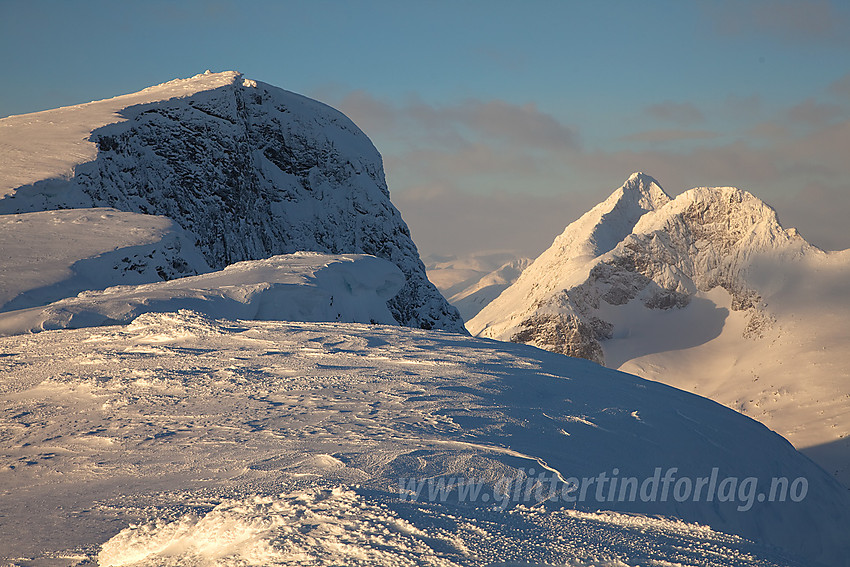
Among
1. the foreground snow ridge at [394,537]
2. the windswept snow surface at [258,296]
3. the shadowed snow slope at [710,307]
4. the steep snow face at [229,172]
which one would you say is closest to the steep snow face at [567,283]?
the shadowed snow slope at [710,307]

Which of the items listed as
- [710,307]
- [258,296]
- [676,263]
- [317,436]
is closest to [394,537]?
[317,436]

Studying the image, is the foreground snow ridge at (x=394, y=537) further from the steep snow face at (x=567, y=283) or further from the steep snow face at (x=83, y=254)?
the steep snow face at (x=567, y=283)

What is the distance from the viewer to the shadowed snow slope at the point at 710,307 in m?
62.7

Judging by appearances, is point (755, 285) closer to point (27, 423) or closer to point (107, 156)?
point (107, 156)

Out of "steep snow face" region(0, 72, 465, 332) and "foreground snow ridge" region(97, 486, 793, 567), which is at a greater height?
"steep snow face" region(0, 72, 465, 332)

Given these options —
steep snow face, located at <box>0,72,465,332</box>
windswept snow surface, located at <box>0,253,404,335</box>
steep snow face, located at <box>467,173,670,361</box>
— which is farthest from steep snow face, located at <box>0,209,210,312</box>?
steep snow face, located at <box>467,173,670,361</box>

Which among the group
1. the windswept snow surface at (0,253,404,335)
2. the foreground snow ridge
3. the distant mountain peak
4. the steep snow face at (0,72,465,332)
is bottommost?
the foreground snow ridge

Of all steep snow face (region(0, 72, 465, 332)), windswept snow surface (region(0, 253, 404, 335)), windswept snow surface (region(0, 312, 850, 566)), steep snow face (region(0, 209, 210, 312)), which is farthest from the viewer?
steep snow face (region(0, 72, 465, 332))

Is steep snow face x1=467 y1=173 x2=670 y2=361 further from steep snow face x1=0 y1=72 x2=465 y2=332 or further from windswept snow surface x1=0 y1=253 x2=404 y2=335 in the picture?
windswept snow surface x1=0 y1=253 x2=404 y2=335

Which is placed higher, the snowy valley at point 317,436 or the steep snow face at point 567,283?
the steep snow face at point 567,283

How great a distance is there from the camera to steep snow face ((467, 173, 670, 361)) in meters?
67.1

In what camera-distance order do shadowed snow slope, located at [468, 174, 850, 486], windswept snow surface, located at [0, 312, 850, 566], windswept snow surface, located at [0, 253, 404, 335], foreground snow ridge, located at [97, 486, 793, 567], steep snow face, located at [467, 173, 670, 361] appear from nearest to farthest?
foreground snow ridge, located at [97, 486, 793, 567], windswept snow surface, located at [0, 312, 850, 566], windswept snow surface, located at [0, 253, 404, 335], shadowed snow slope, located at [468, 174, 850, 486], steep snow face, located at [467, 173, 670, 361]

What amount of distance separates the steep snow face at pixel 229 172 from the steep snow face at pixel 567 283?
38914mm

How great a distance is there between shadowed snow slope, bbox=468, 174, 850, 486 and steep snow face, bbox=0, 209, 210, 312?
2105 inches
